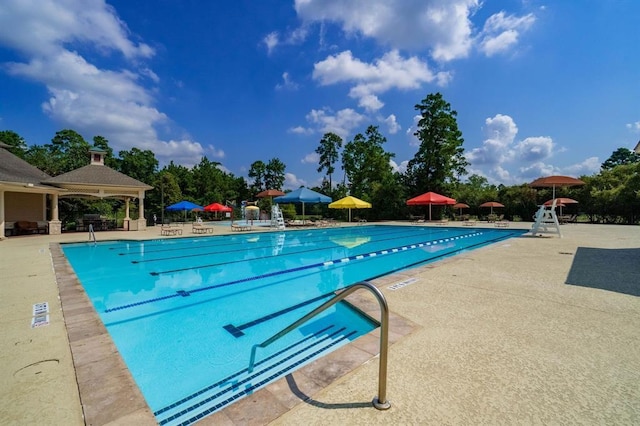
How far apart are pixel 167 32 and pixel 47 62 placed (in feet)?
16.8

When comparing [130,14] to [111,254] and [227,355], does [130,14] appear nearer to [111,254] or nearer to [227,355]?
[111,254]

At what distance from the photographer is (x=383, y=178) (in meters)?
31.3

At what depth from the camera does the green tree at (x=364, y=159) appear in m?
32.2

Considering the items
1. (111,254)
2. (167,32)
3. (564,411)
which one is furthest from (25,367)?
(167,32)

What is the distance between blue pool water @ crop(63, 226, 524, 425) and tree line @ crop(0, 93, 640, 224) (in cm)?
1597

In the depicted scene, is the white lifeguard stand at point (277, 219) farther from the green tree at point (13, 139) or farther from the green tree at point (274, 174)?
the green tree at point (274, 174)

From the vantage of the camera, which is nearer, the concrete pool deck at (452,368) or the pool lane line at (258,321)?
the concrete pool deck at (452,368)

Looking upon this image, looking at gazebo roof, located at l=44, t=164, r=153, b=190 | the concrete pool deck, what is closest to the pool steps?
the concrete pool deck

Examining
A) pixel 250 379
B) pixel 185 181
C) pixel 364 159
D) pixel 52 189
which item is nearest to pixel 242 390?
pixel 250 379

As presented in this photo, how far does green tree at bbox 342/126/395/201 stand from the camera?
3222cm

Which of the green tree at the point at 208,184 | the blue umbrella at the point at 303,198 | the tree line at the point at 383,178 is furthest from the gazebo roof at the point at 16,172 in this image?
the green tree at the point at 208,184

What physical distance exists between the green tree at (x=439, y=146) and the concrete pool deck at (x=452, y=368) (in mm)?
22624

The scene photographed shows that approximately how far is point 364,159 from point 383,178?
17.6ft

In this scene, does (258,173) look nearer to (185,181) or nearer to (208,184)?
A: (208,184)
